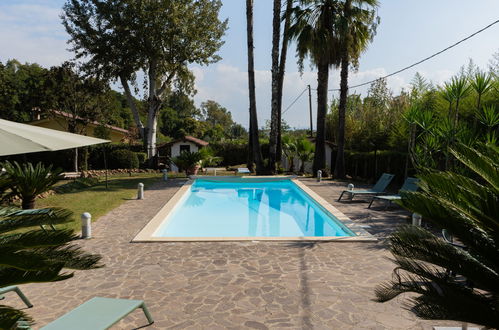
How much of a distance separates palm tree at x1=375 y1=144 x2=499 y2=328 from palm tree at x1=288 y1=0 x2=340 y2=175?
51.1 ft

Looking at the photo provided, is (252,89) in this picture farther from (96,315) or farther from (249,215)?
(96,315)

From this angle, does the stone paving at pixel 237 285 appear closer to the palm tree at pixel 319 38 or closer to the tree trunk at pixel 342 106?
the tree trunk at pixel 342 106

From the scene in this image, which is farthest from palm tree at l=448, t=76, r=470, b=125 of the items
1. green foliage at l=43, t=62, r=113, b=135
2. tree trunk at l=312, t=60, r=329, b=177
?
green foliage at l=43, t=62, r=113, b=135

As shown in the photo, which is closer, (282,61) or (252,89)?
(252,89)

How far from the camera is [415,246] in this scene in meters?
2.76

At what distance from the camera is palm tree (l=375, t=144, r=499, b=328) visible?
2.40 m

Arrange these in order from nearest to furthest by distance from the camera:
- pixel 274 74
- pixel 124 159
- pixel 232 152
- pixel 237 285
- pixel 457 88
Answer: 1. pixel 237 285
2. pixel 457 88
3. pixel 274 74
4. pixel 124 159
5. pixel 232 152

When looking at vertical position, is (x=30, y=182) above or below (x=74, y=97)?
below

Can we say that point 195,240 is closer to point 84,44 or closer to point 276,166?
point 276,166

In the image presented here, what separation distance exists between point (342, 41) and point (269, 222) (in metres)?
10.4

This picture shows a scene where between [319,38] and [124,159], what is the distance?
614 inches

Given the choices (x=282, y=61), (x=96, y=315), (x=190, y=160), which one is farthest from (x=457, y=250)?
(x=282, y=61)

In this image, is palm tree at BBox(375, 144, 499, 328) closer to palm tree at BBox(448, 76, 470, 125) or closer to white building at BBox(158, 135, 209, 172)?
palm tree at BBox(448, 76, 470, 125)

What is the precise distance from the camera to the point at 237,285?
5129 millimetres
